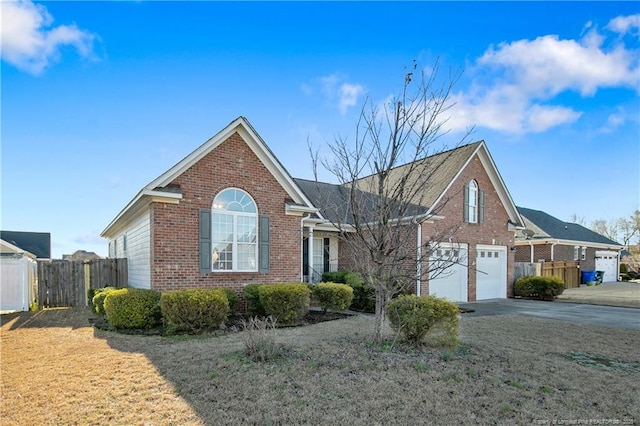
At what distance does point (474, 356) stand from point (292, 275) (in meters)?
6.98

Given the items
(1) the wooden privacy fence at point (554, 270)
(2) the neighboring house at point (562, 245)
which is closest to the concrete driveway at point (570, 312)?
(1) the wooden privacy fence at point (554, 270)

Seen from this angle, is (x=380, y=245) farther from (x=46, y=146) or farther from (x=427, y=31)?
(x=46, y=146)

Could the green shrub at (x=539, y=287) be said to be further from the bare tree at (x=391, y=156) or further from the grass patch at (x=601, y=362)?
the bare tree at (x=391, y=156)

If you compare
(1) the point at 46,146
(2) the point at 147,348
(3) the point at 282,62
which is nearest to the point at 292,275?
(2) the point at 147,348

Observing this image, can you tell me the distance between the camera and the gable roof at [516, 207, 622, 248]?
26.7 m

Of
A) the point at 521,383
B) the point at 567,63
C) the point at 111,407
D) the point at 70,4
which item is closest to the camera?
the point at 111,407

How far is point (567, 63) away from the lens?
1126cm

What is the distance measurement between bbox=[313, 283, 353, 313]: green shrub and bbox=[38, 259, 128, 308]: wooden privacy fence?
7.99 meters

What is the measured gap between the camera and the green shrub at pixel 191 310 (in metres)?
8.97

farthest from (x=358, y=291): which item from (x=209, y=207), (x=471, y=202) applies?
(x=471, y=202)

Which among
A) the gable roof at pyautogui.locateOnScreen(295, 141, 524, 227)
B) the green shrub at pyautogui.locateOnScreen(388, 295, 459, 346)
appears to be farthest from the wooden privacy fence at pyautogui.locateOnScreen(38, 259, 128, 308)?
the green shrub at pyautogui.locateOnScreen(388, 295, 459, 346)

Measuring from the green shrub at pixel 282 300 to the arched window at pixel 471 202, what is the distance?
999 centimetres

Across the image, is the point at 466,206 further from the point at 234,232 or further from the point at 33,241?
the point at 33,241

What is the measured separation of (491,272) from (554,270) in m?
8.03
